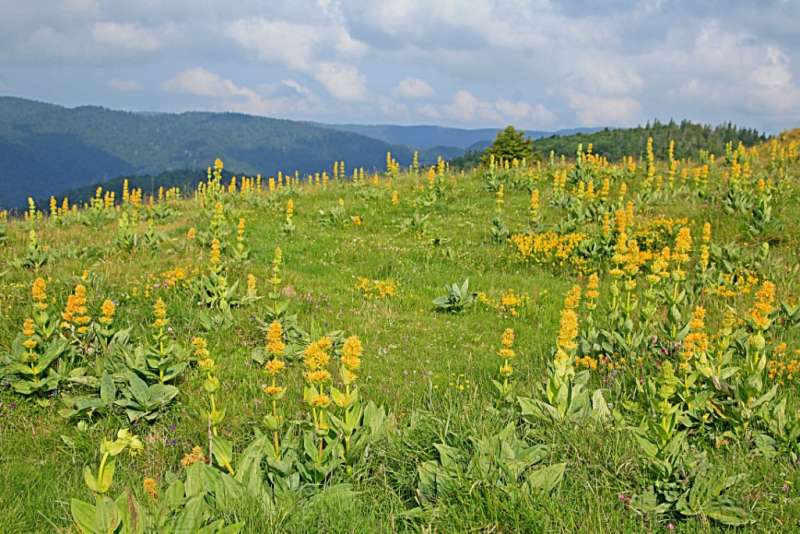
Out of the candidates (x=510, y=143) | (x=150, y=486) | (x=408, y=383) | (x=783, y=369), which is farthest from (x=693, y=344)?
(x=510, y=143)

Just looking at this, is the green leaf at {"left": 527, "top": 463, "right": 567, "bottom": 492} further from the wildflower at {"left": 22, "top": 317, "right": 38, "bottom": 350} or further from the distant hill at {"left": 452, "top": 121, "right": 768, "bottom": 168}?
the distant hill at {"left": 452, "top": 121, "right": 768, "bottom": 168}

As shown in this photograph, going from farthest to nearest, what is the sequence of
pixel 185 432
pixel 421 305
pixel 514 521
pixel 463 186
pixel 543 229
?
pixel 463 186, pixel 543 229, pixel 421 305, pixel 185 432, pixel 514 521

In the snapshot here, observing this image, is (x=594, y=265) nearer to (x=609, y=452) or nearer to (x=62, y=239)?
(x=609, y=452)

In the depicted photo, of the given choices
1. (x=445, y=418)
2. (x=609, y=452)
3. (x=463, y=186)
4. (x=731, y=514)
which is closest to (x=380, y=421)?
(x=445, y=418)

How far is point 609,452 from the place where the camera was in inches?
151

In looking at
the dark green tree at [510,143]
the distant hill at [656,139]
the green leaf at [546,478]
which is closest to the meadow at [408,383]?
the green leaf at [546,478]

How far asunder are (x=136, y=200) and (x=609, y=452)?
14.8m

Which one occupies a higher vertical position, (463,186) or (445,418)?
(463,186)

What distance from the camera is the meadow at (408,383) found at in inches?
133

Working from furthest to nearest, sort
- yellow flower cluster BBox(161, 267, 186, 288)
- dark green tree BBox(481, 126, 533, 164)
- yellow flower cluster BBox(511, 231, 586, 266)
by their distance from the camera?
dark green tree BBox(481, 126, 533, 164)
yellow flower cluster BBox(511, 231, 586, 266)
yellow flower cluster BBox(161, 267, 186, 288)

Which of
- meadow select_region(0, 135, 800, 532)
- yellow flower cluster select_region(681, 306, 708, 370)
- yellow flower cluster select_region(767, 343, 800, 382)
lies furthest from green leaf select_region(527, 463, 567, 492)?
yellow flower cluster select_region(767, 343, 800, 382)

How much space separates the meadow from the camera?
11.1 feet

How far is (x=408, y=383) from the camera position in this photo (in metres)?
5.93

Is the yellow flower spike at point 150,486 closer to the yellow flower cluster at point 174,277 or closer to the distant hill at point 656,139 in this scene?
the yellow flower cluster at point 174,277
